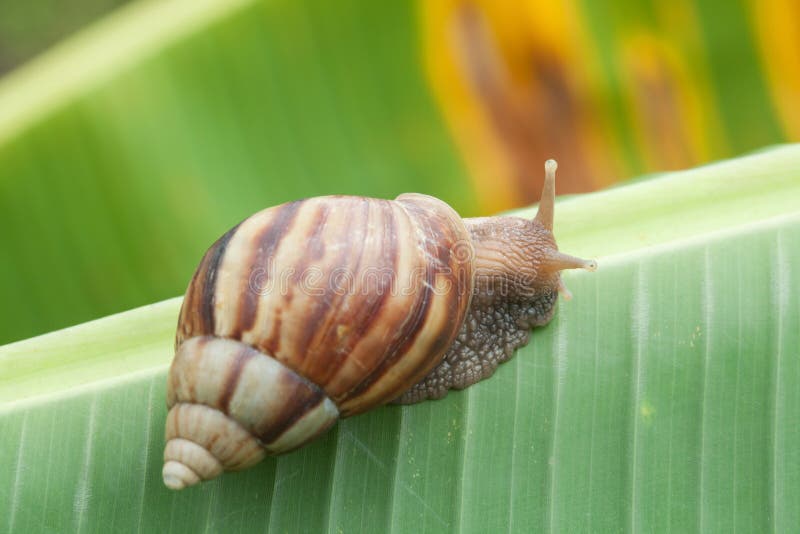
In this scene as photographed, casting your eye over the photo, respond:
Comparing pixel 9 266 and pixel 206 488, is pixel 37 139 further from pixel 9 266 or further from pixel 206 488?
pixel 206 488

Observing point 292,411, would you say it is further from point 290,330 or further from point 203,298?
point 203,298

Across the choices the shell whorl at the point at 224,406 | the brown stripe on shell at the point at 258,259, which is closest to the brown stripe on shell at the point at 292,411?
the shell whorl at the point at 224,406

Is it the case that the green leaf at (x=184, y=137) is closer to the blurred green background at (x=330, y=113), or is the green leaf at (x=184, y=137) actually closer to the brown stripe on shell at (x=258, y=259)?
the blurred green background at (x=330, y=113)

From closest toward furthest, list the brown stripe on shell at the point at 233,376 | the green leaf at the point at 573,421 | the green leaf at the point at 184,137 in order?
1. the brown stripe on shell at the point at 233,376
2. the green leaf at the point at 573,421
3. the green leaf at the point at 184,137

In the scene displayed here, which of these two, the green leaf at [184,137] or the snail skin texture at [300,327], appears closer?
the snail skin texture at [300,327]

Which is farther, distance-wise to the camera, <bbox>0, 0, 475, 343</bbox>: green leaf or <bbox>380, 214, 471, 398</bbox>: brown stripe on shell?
<bbox>0, 0, 475, 343</bbox>: green leaf

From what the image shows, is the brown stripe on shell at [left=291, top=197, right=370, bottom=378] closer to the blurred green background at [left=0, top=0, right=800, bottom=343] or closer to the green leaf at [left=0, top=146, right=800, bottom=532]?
the green leaf at [left=0, top=146, right=800, bottom=532]

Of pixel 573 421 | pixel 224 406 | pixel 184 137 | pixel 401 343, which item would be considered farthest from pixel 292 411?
pixel 184 137

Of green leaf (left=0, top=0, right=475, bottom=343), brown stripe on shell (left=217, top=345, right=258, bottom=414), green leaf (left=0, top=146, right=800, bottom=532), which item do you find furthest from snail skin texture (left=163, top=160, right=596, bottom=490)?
green leaf (left=0, top=0, right=475, bottom=343)
